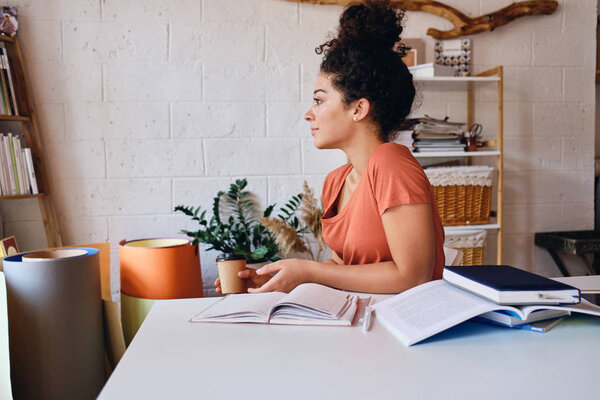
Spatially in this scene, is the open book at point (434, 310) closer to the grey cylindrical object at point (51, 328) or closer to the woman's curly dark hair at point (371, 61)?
the woman's curly dark hair at point (371, 61)

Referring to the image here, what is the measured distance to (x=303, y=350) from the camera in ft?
2.43

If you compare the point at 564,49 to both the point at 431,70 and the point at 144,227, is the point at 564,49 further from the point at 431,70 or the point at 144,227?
the point at 144,227

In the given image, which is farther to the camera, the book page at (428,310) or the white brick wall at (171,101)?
the white brick wall at (171,101)

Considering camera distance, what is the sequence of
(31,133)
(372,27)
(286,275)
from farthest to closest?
(31,133) → (372,27) → (286,275)

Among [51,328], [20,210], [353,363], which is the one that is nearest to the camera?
[353,363]

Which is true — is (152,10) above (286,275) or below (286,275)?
above

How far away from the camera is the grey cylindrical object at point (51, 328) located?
A: 119cm

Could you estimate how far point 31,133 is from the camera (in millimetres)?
2287

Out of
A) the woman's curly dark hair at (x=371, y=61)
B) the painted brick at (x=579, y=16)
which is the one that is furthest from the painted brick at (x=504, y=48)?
the woman's curly dark hair at (x=371, y=61)

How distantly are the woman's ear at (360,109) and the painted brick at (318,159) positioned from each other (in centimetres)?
116

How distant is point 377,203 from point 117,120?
1.74 meters

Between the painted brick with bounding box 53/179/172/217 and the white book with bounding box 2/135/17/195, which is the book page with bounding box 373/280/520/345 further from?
the white book with bounding box 2/135/17/195

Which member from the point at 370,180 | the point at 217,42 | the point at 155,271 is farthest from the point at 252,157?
the point at 370,180

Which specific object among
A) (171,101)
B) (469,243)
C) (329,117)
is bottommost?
(469,243)
